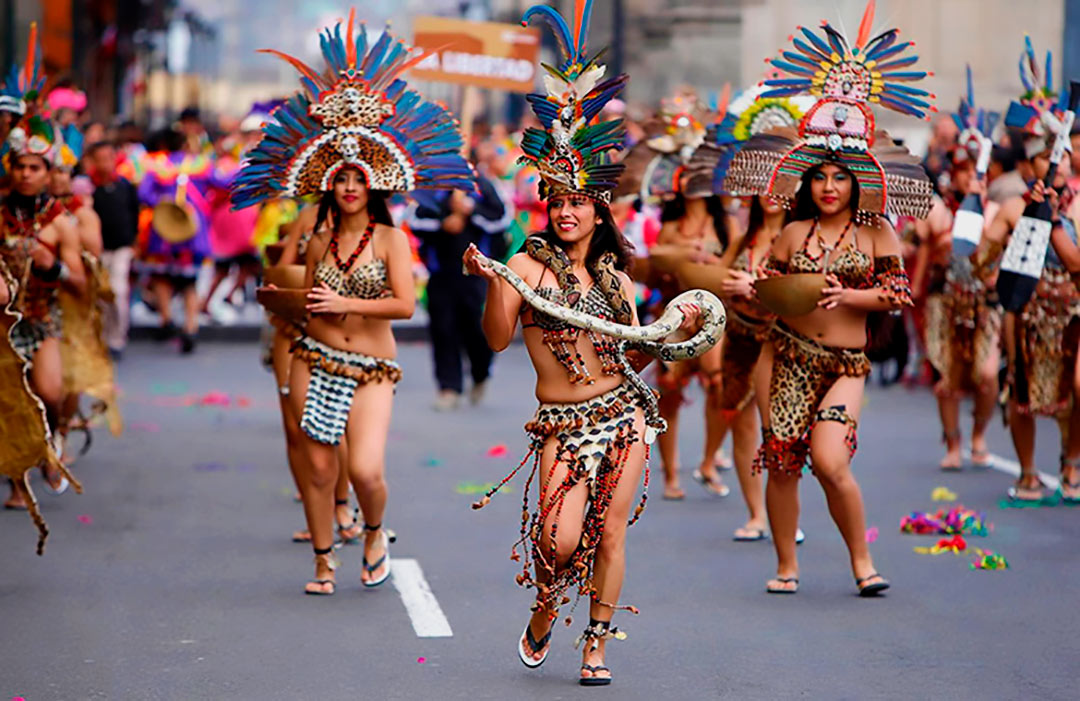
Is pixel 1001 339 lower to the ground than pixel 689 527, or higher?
higher

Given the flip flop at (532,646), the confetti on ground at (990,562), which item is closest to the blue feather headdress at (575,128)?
the flip flop at (532,646)

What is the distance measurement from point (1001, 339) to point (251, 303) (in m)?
14.7

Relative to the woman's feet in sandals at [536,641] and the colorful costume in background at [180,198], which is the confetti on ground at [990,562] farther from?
the colorful costume in background at [180,198]

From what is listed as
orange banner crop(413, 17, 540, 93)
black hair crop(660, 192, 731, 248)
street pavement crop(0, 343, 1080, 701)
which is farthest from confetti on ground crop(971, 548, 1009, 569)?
orange banner crop(413, 17, 540, 93)

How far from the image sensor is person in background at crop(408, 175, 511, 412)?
611 inches

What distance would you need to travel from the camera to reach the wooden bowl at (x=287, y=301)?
8.24m

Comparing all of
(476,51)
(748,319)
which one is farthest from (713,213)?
(476,51)

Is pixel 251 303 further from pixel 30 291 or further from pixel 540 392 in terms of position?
pixel 540 392

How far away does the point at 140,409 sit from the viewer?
15156 millimetres

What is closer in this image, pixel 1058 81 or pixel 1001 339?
pixel 1001 339

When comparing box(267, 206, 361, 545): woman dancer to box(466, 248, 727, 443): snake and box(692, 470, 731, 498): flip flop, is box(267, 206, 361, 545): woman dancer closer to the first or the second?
box(692, 470, 731, 498): flip flop

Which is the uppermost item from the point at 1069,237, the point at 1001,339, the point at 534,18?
the point at 534,18

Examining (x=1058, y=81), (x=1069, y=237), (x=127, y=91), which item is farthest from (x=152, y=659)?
(x=127, y=91)

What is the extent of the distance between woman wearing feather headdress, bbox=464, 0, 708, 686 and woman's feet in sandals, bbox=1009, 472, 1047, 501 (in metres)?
4.72
